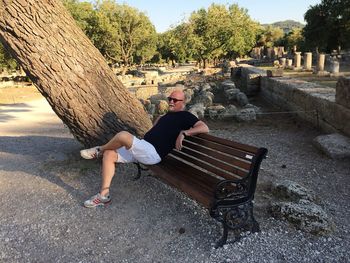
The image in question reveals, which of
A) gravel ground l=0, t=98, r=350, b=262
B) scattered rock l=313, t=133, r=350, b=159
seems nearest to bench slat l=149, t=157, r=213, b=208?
gravel ground l=0, t=98, r=350, b=262

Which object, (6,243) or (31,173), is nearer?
(6,243)

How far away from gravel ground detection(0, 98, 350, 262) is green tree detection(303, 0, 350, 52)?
1368 inches

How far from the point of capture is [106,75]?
541 cm

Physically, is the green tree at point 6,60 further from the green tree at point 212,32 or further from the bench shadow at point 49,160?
the bench shadow at point 49,160

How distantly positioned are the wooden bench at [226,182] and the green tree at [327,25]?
119ft

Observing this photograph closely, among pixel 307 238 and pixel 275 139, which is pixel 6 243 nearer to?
pixel 307 238

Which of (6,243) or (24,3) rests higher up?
(24,3)

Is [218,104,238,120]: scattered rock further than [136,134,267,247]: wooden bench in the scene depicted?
Yes

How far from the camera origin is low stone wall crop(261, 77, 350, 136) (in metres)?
6.58

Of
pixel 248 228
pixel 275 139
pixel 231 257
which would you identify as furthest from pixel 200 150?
pixel 275 139

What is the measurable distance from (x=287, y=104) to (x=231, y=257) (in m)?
7.62

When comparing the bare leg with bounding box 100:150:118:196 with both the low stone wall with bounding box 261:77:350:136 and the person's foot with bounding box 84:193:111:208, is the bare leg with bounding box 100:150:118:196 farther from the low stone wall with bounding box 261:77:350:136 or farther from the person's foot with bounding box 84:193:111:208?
the low stone wall with bounding box 261:77:350:136

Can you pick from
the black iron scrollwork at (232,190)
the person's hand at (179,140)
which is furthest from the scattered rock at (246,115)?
the black iron scrollwork at (232,190)

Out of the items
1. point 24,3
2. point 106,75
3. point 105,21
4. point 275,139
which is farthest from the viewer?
point 105,21
